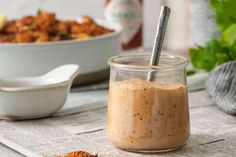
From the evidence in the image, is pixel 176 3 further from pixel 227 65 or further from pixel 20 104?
pixel 20 104

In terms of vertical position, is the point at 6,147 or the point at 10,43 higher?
the point at 10,43

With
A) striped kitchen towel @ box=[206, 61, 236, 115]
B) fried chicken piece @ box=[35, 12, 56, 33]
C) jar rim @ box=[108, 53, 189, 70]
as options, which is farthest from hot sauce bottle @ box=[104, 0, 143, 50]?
jar rim @ box=[108, 53, 189, 70]

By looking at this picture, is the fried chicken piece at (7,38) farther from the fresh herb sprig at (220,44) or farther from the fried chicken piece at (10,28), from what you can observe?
the fresh herb sprig at (220,44)

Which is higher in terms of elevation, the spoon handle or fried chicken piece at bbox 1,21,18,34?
the spoon handle

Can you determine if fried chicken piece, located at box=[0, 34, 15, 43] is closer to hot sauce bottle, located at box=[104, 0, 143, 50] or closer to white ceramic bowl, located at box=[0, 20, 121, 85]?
white ceramic bowl, located at box=[0, 20, 121, 85]

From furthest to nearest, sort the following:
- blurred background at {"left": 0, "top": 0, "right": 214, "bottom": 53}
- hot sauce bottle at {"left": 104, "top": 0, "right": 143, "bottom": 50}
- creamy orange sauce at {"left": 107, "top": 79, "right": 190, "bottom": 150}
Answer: blurred background at {"left": 0, "top": 0, "right": 214, "bottom": 53} < hot sauce bottle at {"left": 104, "top": 0, "right": 143, "bottom": 50} < creamy orange sauce at {"left": 107, "top": 79, "right": 190, "bottom": 150}

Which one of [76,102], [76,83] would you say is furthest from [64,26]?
[76,102]

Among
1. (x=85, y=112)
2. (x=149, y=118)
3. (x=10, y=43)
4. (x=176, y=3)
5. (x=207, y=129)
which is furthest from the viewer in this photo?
(x=176, y=3)
